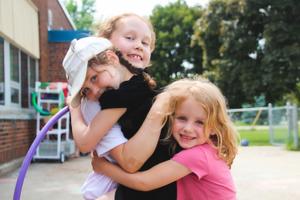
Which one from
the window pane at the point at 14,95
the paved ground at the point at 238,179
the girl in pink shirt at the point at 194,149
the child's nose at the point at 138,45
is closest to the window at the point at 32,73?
the window pane at the point at 14,95

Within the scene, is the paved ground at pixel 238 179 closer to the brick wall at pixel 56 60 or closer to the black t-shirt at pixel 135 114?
the brick wall at pixel 56 60

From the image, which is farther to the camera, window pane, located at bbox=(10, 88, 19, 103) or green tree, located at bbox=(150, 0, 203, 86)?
green tree, located at bbox=(150, 0, 203, 86)

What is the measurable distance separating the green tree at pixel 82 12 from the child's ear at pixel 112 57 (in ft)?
178

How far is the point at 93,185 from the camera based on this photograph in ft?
7.50

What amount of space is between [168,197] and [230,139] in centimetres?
40

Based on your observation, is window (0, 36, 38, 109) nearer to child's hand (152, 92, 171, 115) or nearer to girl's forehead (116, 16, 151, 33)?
girl's forehead (116, 16, 151, 33)

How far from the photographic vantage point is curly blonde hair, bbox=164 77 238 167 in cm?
221

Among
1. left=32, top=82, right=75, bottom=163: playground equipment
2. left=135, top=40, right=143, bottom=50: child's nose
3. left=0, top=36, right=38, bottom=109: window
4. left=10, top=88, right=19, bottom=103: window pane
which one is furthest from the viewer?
left=32, top=82, right=75, bottom=163: playground equipment

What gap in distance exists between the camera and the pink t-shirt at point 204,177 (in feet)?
7.26

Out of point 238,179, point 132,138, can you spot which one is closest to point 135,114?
point 132,138

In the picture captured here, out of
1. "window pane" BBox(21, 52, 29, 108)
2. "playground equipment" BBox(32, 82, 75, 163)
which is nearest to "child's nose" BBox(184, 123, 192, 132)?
"playground equipment" BBox(32, 82, 75, 163)

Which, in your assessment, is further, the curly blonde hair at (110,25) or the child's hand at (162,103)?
the curly blonde hair at (110,25)

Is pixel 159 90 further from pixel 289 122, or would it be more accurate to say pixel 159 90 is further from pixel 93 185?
pixel 289 122

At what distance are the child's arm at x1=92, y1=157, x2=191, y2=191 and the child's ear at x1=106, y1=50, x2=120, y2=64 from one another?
1.51 ft
